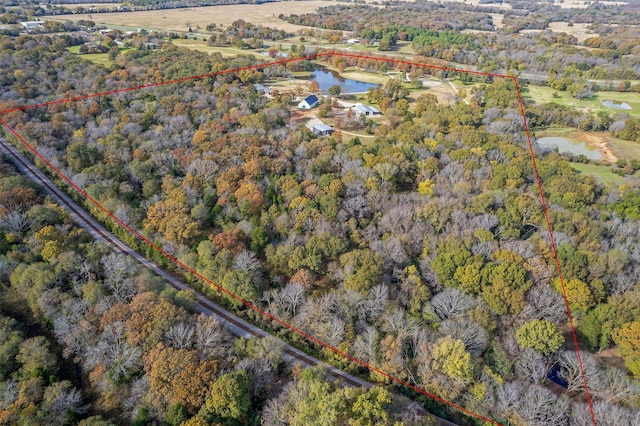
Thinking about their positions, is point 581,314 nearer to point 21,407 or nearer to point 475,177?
point 475,177

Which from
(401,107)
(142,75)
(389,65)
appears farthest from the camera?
(389,65)

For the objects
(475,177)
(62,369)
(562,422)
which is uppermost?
(475,177)

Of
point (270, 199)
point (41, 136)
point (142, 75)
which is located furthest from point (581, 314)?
point (142, 75)

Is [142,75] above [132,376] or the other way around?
above

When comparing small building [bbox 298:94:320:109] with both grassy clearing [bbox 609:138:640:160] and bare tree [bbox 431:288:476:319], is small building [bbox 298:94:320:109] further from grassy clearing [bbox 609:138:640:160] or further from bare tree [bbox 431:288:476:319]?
bare tree [bbox 431:288:476:319]

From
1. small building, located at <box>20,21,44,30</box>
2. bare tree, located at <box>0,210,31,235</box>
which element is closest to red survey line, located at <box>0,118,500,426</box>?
bare tree, located at <box>0,210,31,235</box>

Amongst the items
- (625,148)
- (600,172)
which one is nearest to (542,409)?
(600,172)

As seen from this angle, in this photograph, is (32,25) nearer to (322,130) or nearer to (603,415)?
(322,130)

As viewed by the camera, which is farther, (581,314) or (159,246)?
(159,246)
